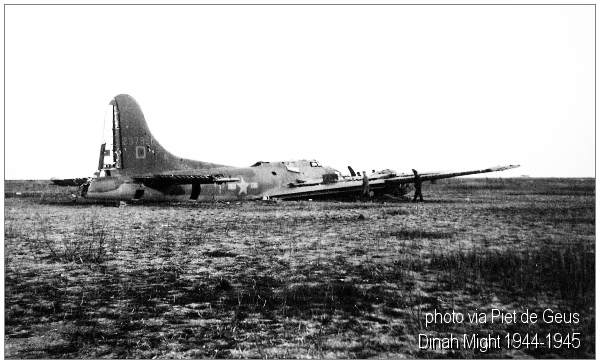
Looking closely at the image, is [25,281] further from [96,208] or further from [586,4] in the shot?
[586,4]

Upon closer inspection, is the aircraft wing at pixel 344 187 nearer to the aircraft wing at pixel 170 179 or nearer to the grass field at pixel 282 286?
the aircraft wing at pixel 170 179

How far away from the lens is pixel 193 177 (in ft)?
72.2

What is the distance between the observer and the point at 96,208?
20.8 m

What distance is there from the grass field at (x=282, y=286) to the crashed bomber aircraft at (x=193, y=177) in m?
7.32

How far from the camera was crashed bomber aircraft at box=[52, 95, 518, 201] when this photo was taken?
72.4 ft

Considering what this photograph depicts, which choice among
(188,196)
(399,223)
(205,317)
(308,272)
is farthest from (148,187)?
(205,317)

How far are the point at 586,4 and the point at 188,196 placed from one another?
18.8 metres

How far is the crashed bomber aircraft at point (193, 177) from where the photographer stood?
72.4ft

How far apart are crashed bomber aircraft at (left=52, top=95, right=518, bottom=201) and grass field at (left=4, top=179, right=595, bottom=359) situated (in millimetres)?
7320

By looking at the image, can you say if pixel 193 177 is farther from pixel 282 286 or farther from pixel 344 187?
pixel 282 286

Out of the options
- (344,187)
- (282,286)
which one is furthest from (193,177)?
(282,286)

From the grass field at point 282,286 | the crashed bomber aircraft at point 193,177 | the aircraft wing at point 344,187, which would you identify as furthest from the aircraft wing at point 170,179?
the grass field at point 282,286

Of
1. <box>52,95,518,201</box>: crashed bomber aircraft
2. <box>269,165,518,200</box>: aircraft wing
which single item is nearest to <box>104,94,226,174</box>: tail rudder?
<box>52,95,518,201</box>: crashed bomber aircraft

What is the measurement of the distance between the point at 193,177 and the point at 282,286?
14.3 m
